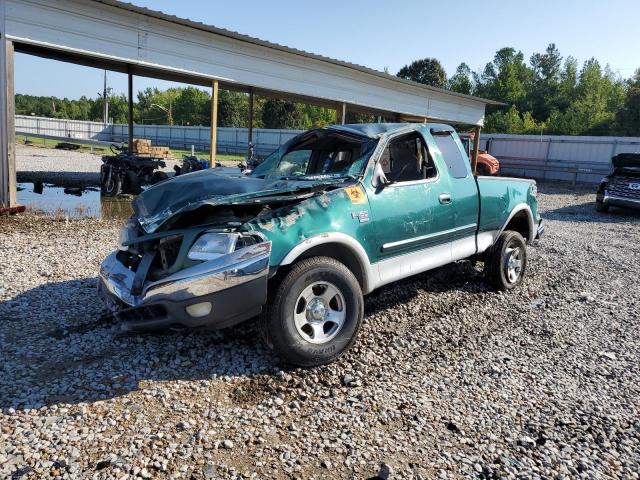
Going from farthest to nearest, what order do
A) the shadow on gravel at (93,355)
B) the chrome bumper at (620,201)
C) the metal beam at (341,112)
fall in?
the metal beam at (341,112), the chrome bumper at (620,201), the shadow on gravel at (93,355)

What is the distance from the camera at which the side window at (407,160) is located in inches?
193

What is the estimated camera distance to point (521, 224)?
661cm

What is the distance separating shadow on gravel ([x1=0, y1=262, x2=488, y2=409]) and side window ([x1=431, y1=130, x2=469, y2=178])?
1.76m

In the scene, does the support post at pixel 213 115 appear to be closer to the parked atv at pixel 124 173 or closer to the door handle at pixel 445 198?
the parked atv at pixel 124 173

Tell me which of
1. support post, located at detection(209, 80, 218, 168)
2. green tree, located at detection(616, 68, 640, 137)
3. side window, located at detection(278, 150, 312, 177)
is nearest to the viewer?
side window, located at detection(278, 150, 312, 177)

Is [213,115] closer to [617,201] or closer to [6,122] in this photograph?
[6,122]

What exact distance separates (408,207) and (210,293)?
2.09m

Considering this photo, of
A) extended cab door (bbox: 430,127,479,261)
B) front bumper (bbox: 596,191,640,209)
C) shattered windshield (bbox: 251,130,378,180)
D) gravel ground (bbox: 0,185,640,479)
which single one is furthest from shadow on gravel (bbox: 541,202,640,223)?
shattered windshield (bbox: 251,130,378,180)

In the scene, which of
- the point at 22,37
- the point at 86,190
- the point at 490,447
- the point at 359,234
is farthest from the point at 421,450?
the point at 86,190

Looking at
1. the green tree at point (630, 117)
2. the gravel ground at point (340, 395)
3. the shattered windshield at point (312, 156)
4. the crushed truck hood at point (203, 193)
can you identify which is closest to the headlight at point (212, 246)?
the crushed truck hood at point (203, 193)

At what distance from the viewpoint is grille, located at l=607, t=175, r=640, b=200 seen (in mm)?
14273

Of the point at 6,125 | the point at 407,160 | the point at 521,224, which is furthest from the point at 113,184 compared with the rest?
the point at 521,224

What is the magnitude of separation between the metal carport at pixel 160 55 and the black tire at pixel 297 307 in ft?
27.0

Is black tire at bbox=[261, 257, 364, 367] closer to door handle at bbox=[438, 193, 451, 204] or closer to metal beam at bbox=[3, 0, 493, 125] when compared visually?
door handle at bbox=[438, 193, 451, 204]
